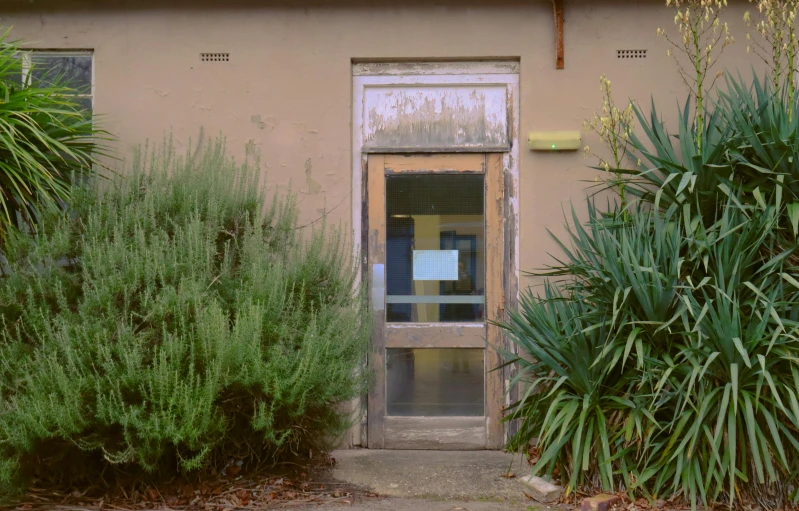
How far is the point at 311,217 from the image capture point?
17.7ft

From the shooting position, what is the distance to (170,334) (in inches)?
156

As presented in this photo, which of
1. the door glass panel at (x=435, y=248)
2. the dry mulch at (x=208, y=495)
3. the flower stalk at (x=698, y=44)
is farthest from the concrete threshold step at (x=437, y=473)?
the flower stalk at (x=698, y=44)

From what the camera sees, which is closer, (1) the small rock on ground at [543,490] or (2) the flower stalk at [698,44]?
(1) the small rock on ground at [543,490]

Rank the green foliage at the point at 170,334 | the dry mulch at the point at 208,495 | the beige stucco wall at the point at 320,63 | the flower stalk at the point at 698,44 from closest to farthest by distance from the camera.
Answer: the green foliage at the point at 170,334 < the dry mulch at the point at 208,495 < the flower stalk at the point at 698,44 < the beige stucco wall at the point at 320,63

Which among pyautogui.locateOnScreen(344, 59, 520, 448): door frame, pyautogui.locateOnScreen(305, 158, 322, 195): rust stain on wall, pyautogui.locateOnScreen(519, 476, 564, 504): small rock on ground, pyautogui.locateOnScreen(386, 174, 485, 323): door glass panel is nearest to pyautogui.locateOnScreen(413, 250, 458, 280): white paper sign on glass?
pyautogui.locateOnScreen(386, 174, 485, 323): door glass panel

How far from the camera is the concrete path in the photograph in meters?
4.30

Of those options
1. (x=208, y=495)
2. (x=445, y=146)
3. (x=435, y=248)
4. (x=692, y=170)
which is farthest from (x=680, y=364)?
(x=208, y=495)

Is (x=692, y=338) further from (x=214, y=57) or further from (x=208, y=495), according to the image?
(x=214, y=57)

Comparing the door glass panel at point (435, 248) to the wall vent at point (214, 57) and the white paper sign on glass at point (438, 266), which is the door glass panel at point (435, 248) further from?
the wall vent at point (214, 57)

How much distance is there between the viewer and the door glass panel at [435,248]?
5.47 metres

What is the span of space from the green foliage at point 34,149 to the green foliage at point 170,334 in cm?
24

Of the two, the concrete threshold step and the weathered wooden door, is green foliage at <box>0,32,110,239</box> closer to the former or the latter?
the weathered wooden door

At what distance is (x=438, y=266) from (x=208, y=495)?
7.34ft

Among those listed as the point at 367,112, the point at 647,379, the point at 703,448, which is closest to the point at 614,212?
the point at 647,379
